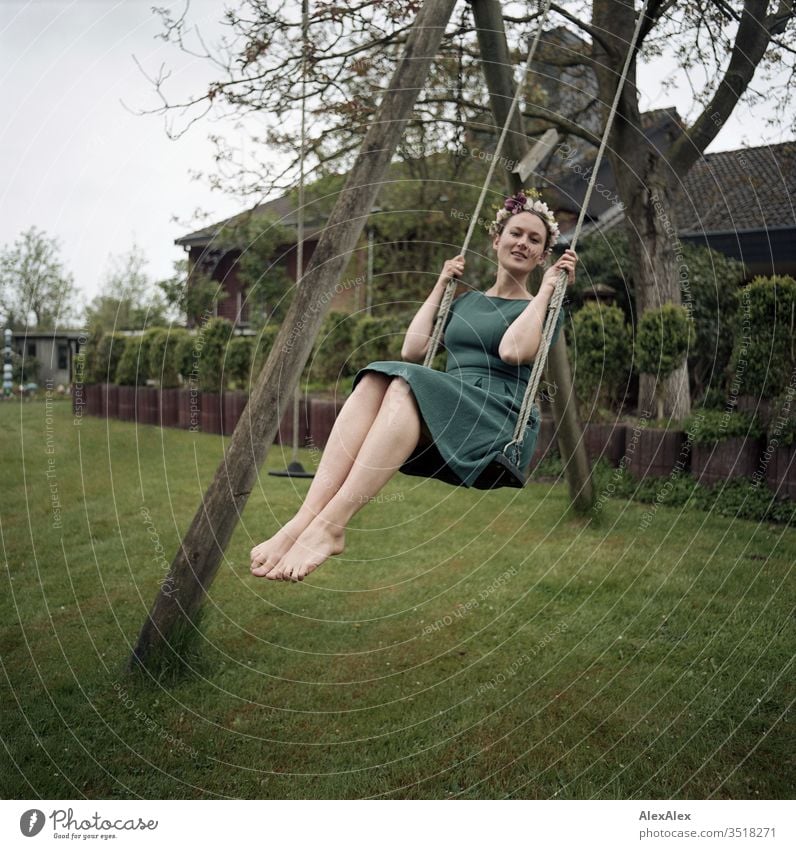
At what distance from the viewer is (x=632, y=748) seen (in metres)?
3.75

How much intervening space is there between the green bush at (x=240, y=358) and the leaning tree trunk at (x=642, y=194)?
404 cm

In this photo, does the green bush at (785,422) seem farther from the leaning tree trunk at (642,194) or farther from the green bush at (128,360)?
the green bush at (128,360)

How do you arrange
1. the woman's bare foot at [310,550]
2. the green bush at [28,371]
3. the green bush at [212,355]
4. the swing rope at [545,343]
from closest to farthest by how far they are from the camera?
the woman's bare foot at [310,550] < the swing rope at [545,343] < the green bush at [212,355] < the green bush at [28,371]

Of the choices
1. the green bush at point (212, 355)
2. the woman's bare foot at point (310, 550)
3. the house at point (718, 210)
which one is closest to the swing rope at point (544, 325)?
the woman's bare foot at point (310, 550)

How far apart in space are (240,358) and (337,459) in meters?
6.69

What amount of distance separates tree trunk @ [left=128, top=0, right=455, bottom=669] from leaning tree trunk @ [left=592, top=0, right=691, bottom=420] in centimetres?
367

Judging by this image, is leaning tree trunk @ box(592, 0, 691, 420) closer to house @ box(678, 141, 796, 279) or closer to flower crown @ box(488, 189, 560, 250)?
flower crown @ box(488, 189, 560, 250)

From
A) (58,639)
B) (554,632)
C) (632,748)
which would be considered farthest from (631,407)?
(58,639)

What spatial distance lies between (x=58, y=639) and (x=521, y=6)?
20.9 feet

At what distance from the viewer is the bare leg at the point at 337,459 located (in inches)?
109

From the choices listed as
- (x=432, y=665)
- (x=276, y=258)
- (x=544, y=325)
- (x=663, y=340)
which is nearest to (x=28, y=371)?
(x=276, y=258)

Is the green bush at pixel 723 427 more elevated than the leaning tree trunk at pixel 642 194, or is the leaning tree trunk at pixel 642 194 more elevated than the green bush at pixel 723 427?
the leaning tree trunk at pixel 642 194

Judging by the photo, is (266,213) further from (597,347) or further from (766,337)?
(766,337)

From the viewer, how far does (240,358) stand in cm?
933
